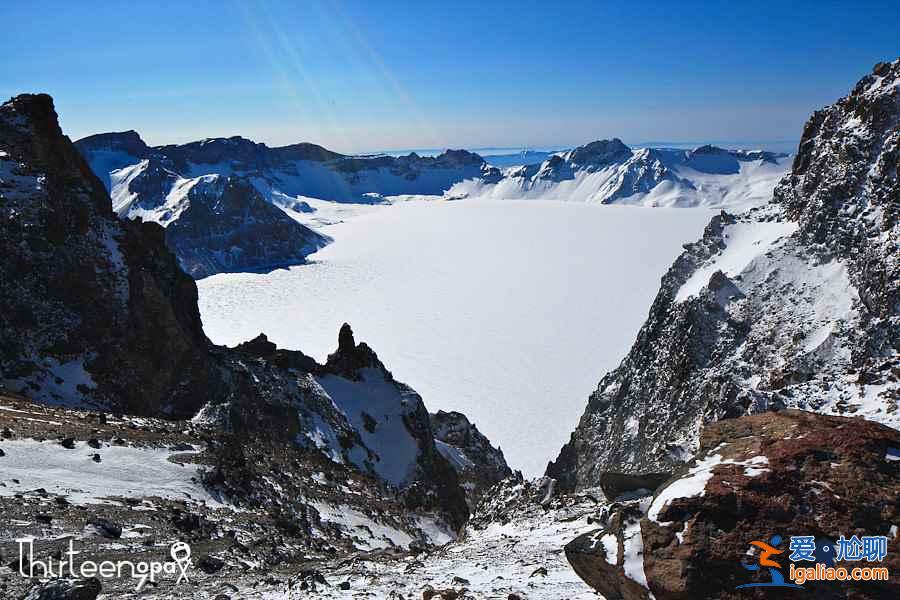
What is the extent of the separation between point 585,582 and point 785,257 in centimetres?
4034

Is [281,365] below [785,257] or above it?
below

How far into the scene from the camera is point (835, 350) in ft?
115

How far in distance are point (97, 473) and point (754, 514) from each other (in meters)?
22.1

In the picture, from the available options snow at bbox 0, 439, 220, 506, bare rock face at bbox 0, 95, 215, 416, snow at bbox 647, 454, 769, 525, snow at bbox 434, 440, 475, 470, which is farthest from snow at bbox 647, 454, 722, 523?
snow at bbox 434, 440, 475, 470

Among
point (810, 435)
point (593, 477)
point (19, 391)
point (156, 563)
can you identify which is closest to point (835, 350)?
point (593, 477)

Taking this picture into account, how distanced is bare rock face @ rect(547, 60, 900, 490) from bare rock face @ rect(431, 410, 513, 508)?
10.6 m

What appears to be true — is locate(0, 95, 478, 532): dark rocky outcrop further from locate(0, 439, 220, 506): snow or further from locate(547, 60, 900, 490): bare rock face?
locate(547, 60, 900, 490): bare rock face

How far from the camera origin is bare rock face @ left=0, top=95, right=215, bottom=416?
102 feet

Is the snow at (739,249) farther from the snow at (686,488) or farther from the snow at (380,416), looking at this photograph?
the snow at (686,488)

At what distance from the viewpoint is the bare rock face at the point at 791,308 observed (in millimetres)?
33031

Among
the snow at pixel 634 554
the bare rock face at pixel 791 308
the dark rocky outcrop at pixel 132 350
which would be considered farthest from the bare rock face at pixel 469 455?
the snow at pixel 634 554

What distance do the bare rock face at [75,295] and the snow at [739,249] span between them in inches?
1660

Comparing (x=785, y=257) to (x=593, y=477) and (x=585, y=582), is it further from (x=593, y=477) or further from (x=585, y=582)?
(x=585, y=582)

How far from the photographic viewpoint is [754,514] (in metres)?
9.94
